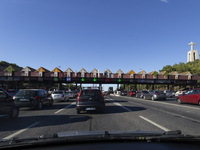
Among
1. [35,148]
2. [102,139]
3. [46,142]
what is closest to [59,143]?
[46,142]

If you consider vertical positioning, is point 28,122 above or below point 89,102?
below

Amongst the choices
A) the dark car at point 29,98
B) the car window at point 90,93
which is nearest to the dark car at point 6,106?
the dark car at point 29,98

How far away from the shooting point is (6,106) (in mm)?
7625

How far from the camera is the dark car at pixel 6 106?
7.40 metres

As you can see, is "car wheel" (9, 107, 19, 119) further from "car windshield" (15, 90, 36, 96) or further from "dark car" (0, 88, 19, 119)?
"car windshield" (15, 90, 36, 96)

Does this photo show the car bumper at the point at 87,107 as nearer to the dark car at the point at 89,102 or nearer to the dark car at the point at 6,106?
the dark car at the point at 89,102

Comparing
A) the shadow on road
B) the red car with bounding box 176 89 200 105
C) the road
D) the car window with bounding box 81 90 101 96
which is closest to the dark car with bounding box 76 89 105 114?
the car window with bounding box 81 90 101 96

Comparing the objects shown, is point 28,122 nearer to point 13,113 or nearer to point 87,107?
point 13,113

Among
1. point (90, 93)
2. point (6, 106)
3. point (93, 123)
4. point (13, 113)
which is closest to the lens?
point (93, 123)

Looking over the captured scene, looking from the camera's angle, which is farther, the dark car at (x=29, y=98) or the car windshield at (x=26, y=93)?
the car windshield at (x=26, y=93)

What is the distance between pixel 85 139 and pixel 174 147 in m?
1.59

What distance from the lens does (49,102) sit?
14914 mm

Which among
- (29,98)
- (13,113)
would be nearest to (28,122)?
(13,113)

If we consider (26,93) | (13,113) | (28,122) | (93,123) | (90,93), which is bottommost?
(28,122)
